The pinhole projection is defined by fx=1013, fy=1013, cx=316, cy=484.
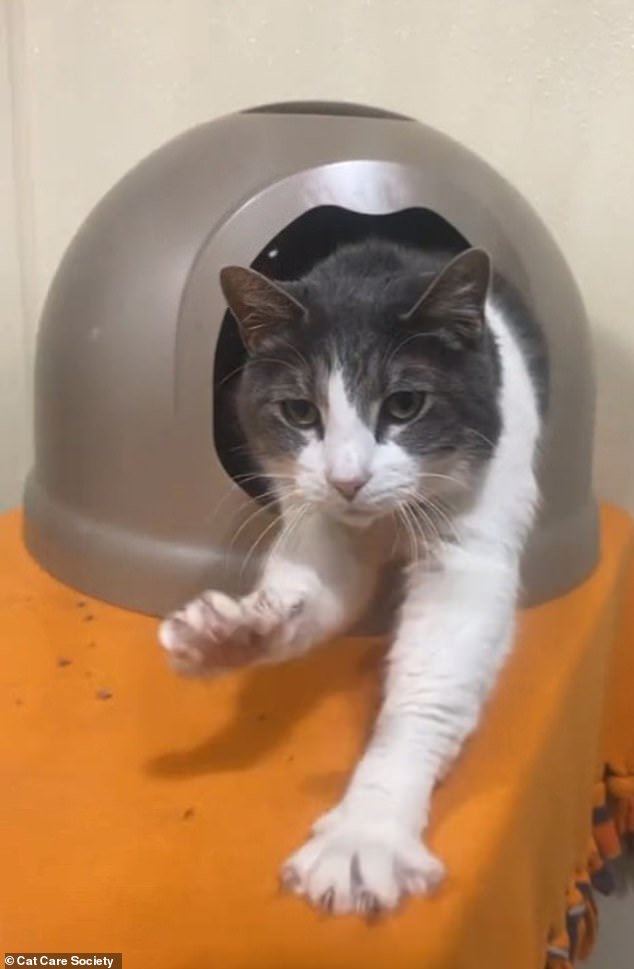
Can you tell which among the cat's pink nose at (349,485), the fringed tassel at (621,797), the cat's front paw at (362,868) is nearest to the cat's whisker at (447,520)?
the cat's pink nose at (349,485)

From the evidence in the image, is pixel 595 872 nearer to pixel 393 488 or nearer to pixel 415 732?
pixel 415 732

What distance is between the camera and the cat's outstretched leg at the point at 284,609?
31.4 inches

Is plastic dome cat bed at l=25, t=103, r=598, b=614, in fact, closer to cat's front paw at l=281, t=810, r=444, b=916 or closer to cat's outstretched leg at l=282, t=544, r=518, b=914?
cat's outstretched leg at l=282, t=544, r=518, b=914

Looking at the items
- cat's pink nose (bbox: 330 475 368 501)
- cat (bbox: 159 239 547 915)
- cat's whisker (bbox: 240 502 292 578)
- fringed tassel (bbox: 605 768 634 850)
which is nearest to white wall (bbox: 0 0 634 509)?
fringed tassel (bbox: 605 768 634 850)

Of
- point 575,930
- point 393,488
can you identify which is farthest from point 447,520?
point 575,930

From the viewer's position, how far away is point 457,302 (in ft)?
2.89

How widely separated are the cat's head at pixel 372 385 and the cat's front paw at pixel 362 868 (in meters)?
0.27

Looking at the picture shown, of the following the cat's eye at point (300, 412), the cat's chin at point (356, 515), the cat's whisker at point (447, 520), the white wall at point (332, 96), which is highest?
the white wall at point (332, 96)

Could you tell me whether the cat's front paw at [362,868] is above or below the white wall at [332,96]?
below

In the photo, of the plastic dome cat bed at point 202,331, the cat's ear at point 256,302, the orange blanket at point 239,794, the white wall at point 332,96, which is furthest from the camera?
the white wall at point 332,96

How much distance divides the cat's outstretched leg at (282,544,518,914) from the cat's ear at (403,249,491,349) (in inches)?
7.9

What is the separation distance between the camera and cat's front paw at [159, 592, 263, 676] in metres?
0.79

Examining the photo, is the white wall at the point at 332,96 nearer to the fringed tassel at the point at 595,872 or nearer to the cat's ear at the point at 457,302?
the fringed tassel at the point at 595,872

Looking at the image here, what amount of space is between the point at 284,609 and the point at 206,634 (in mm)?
131
